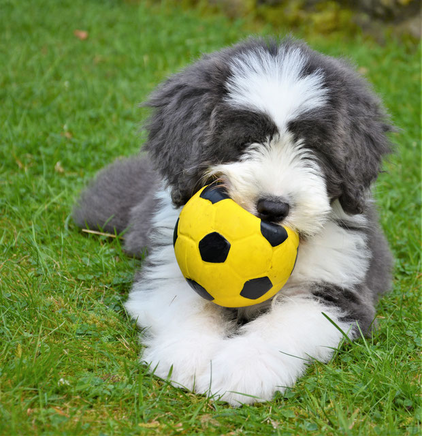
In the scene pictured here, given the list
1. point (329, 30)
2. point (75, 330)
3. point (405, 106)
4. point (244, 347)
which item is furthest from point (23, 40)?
point (244, 347)

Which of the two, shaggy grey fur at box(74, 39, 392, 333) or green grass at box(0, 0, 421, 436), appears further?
shaggy grey fur at box(74, 39, 392, 333)

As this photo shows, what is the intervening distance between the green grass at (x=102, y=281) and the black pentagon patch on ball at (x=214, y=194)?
970 mm

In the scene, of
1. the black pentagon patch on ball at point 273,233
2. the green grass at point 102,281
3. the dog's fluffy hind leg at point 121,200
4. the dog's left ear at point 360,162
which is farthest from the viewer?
the dog's fluffy hind leg at point 121,200

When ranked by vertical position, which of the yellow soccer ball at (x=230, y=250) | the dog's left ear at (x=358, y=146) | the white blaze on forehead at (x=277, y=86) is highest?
the white blaze on forehead at (x=277, y=86)

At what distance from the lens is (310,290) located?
3438 mm

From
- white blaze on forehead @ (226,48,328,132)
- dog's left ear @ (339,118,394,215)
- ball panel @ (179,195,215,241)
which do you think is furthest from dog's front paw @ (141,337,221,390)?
white blaze on forehead @ (226,48,328,132)

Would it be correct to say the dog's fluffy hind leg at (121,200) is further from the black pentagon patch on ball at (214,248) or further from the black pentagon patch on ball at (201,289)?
the black pentagon patch on ball at (214,248)

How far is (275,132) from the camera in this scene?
10.1 feet

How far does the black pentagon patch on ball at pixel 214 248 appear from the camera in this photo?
290cm

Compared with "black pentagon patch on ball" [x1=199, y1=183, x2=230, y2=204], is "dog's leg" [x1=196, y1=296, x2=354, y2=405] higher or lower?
lower

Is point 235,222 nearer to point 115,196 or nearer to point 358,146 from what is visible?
point 358,146

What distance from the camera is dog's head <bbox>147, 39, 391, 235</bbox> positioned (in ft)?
9.87

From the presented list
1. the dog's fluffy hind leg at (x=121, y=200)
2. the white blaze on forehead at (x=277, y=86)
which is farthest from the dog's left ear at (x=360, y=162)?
the dog's fluffy hind leg at (x=121, y=200)

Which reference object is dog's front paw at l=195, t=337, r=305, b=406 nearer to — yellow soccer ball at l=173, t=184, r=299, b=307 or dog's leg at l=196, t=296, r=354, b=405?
dog's leg at l=196, t=296, r=354, b=405
